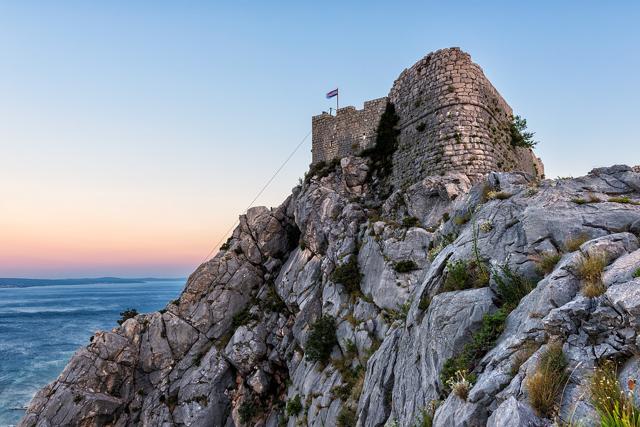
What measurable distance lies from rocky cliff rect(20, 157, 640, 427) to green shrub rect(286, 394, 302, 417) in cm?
14

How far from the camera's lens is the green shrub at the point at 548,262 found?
735cm

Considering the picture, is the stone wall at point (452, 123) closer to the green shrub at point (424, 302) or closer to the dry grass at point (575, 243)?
the green shrub at point (424, 302)

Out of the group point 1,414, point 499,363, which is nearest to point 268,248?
point 499,363

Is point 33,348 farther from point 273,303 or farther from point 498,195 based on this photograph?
point 498,195

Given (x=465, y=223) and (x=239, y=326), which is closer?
(x=465, y=223)

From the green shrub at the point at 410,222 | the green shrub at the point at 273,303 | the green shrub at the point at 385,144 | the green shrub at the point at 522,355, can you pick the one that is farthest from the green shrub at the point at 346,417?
the green shrub at the point at 385,144

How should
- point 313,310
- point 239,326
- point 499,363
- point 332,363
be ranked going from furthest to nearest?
point 239,326, point 313,310, point 332,363, point 499,363

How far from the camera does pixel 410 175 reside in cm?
2428

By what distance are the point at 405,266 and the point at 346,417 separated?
7.09 meters

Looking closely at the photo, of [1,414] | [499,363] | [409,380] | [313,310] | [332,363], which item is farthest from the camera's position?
[1,414]

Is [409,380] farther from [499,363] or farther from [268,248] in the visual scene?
[268,248]

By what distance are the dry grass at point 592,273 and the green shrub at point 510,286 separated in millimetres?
1124

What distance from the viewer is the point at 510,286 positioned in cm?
754

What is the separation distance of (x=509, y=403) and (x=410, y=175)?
20.2 meters
